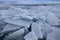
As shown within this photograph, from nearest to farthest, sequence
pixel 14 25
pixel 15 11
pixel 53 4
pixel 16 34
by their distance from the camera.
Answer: pixel 16 34
pixel 14 25
pixel 15 11
pixel 53 4

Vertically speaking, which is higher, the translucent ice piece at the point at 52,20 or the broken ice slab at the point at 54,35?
the translucent ice piece at the point at 52,20

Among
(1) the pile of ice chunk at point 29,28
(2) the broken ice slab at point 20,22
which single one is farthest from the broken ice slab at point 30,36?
(2) the broken ice slab at point 20,22

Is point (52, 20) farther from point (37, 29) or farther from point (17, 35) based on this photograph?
point (17, 35)

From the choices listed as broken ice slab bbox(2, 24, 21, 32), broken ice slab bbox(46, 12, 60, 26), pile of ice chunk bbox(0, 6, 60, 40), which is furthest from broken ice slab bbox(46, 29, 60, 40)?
broken ice slab bbox(2, 24, 21, 32)

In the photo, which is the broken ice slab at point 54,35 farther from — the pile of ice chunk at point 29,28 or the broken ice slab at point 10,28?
the broken ice slab at point 10,28

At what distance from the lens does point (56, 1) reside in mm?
1365

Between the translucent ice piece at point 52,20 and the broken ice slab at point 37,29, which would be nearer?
the broken ice slab at point 37,29

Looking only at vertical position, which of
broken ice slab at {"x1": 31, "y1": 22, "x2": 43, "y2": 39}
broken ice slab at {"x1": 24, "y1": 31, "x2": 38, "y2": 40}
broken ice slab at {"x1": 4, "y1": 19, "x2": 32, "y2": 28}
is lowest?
broken ice slab at {"x1": 24, "y1": 31, "x2": 38, "y2": 40}

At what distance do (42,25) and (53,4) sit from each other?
603 millimetres

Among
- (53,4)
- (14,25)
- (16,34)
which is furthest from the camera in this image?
(53,4)

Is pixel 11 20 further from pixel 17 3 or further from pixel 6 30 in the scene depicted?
pixel 17 3

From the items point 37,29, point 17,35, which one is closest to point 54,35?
point 37,29

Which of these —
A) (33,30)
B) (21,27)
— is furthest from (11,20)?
(33,30)

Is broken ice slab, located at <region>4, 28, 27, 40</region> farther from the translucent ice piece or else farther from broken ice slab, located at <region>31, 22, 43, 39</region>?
the translucent ice piece
